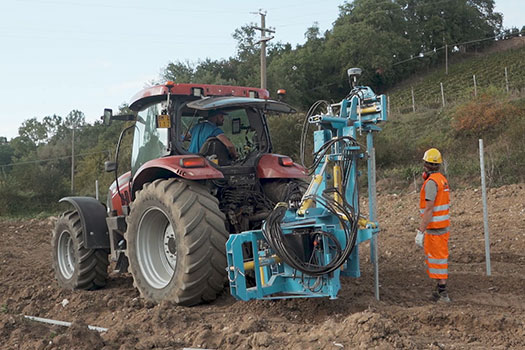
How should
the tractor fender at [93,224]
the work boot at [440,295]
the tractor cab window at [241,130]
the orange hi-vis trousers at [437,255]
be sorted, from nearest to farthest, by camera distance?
the work boot at [440,295] → the orange hi-vis trousers at [437,255] → the tractor cab window at [241,130] → the tractor fender at [93,224]

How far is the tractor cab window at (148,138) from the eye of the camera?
600 cm

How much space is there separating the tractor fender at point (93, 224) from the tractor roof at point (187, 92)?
135 centimetres

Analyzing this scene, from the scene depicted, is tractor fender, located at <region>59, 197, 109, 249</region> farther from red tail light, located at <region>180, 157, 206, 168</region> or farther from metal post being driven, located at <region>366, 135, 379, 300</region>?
metal post being driven, located at <region>366, 135, 379, 300</region>

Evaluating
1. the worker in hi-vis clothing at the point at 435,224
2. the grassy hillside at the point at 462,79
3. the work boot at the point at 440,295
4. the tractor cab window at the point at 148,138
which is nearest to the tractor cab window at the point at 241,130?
the tractor cab window at the point at 148,138

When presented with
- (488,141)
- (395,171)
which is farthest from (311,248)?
(488,141)

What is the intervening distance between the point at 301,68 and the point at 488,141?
25.5m

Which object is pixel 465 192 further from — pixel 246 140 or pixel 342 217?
pixel 342 217

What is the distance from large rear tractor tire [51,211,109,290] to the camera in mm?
6707

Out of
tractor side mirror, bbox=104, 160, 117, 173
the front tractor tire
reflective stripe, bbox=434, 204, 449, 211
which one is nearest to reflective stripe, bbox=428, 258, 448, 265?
reflective stripe, bbox=434, 204, 449, 211

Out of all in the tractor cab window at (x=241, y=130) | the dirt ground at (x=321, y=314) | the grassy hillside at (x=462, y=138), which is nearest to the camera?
the dirt ground at (x=321, y=314)

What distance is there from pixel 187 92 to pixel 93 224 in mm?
2092

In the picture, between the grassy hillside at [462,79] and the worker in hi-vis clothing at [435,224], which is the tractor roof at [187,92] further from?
the grassy hillside at [462,79]

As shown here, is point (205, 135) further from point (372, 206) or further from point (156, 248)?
point (372, 206)

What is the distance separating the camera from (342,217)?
4.77m
